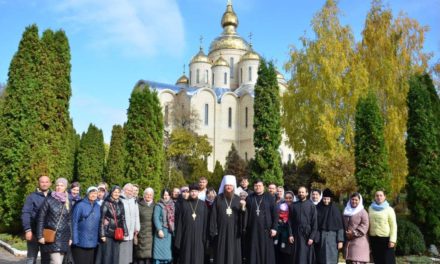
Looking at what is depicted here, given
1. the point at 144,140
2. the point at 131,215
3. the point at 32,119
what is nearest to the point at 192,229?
the point at 131,215

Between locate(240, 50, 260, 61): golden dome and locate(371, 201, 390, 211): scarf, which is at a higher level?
locate(240, 50, 260, 61): golden dome

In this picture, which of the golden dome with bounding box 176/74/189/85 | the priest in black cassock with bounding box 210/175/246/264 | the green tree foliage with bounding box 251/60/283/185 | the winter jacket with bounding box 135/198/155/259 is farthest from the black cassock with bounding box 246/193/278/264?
the golden dome with bounding box 176/74/189/85

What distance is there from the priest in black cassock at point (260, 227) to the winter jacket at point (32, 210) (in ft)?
11.0

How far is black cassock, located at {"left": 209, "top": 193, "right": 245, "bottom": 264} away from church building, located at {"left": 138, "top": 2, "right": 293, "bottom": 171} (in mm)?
36686

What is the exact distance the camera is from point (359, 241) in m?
7.37

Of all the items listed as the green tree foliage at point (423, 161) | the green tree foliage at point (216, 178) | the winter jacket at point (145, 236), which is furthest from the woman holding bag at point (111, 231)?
the green tree foliage at point (216, 178)

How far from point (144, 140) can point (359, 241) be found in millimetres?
7917

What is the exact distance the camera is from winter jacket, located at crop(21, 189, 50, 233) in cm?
617

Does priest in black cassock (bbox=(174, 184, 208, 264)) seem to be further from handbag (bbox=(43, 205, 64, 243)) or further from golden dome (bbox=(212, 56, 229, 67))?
golden dome (bbox=(212, 56, 229, 67))

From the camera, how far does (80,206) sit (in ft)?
21.9

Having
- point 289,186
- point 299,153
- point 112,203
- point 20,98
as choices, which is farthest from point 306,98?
point 112,203

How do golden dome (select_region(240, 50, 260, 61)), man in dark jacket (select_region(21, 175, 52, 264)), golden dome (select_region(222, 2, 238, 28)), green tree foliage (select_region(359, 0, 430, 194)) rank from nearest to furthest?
man in dark jacket (select_region(21, 175, 52, 264)) → green tree foliage (select_region(359, 0, 430, 194)) → golden dome (select_region(240, 50, 260, 61)) → golden dome (select_region(222, 2, 238, 28))

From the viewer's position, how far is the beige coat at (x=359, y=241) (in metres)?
7.31

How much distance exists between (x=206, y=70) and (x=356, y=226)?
4843 cm
